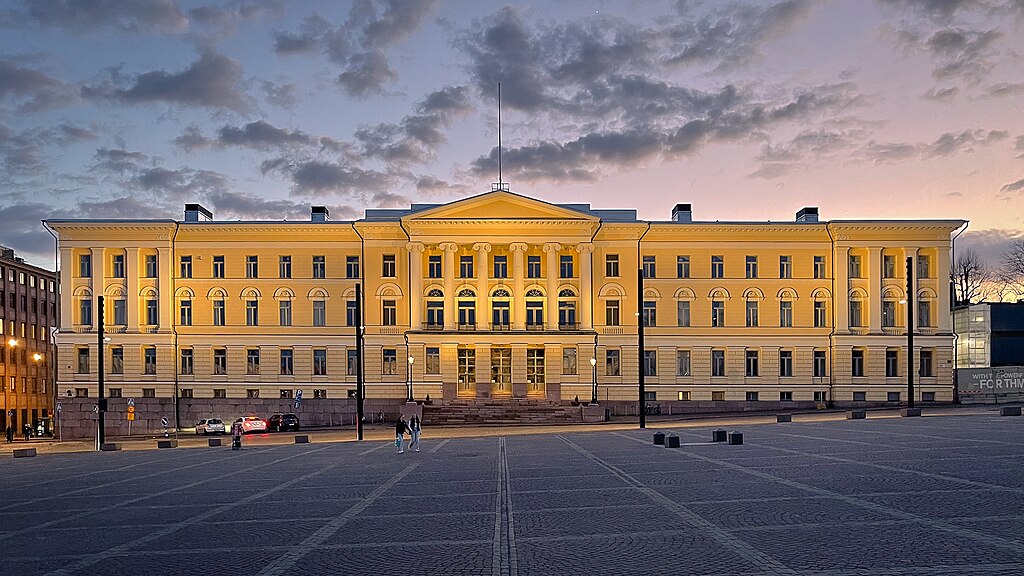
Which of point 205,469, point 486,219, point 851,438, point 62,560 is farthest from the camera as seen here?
point 486,219

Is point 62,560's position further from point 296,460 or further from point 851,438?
point 851,438

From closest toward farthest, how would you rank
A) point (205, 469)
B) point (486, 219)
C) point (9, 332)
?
point (205, 469) < point (486, 219) < point (9, 332)

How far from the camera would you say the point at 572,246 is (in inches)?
2650

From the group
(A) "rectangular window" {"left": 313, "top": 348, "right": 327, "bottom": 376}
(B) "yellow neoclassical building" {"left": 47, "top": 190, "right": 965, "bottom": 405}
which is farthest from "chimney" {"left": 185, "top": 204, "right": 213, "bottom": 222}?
(A) "rectangular window" {"left": 313, "top": 348, "right": 327, "bottom": 376}

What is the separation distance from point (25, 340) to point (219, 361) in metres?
43.5

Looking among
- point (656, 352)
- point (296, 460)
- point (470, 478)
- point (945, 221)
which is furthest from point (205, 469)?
point (945, 221)

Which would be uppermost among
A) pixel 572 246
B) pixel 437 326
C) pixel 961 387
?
pixel 572 246

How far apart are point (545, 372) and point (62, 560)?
53.5m

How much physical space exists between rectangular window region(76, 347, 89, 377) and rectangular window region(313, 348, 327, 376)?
17416 millimetres

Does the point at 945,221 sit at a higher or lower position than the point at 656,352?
higher

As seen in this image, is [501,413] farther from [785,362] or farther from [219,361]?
[219,361]

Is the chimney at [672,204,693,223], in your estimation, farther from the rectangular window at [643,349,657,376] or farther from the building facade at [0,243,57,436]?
the building facade at [0,243,57,436]

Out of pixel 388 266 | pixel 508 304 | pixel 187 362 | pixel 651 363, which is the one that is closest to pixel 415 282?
pixel 388 266

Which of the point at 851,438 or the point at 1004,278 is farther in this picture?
the point at 1004,278
